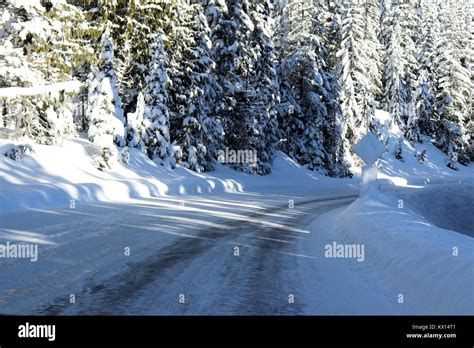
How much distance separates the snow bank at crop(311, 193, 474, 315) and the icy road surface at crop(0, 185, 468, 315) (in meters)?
0.25

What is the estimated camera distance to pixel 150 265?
22.8 ft

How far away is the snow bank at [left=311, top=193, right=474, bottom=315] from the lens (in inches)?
193

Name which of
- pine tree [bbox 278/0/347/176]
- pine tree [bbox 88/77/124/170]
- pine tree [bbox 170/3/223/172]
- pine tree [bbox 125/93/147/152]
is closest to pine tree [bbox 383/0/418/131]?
pine tree [bbox 278/0/347/176]

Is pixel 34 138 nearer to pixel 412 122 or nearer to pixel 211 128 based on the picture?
pixel 211 128

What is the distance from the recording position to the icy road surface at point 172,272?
5.05 meters

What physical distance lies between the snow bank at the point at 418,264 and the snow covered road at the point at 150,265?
43.0 inches

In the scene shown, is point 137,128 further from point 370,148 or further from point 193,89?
point 370,148

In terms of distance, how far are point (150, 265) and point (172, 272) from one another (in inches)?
19.5

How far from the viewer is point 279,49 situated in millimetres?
50969

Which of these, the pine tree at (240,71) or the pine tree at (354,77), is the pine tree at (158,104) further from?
the pine tree at (354,77)
